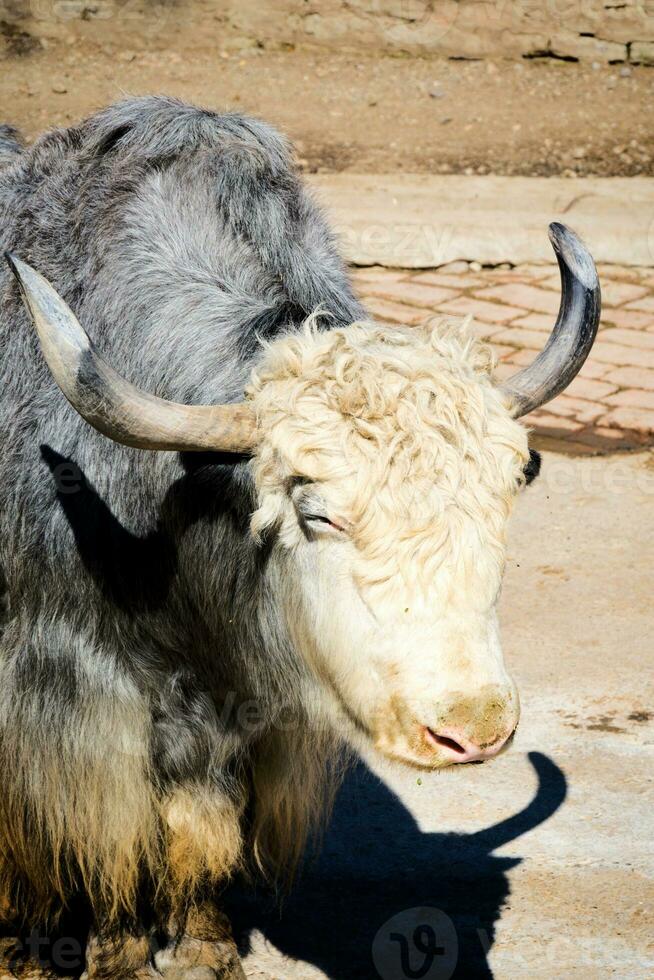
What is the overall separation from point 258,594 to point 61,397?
75 cm

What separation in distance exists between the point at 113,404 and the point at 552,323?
544 cm

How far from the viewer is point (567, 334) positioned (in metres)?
3.32

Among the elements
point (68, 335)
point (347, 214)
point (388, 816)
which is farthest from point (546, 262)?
point (68, 335)

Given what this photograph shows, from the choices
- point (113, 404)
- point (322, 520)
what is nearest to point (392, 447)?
point (322, 520)

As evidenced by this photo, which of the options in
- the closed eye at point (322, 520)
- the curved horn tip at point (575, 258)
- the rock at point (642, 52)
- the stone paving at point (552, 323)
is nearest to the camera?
the closed eye at point (322, 520)

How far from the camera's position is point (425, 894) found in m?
4.00

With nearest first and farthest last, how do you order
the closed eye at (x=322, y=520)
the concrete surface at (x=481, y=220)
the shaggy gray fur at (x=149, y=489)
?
1. the closed eye at (x=322, y=520)
2. the shaggy gray fur at (x=149, y=489)
3. the concrete surface at (x=481, y=220)

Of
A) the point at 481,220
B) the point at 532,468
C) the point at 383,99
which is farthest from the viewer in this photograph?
the point at 383,99

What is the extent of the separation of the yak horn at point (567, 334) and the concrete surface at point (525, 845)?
1.60 metres

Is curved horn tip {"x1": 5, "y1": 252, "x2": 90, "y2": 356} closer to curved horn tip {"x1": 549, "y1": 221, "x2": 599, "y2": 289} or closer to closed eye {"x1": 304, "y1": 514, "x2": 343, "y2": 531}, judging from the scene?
closed eye {"x1": 304, "y1": 514, "x2": 343, "y2": 531}

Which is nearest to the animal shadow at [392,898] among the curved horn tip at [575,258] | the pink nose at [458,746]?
the pink nose at [458,746]

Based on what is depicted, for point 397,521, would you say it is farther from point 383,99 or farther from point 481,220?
point 383,99

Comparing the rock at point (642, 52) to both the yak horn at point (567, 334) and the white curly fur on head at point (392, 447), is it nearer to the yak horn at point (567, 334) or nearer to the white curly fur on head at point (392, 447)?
the yak horn at point (567, 334)

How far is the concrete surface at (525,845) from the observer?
3.75 meters
